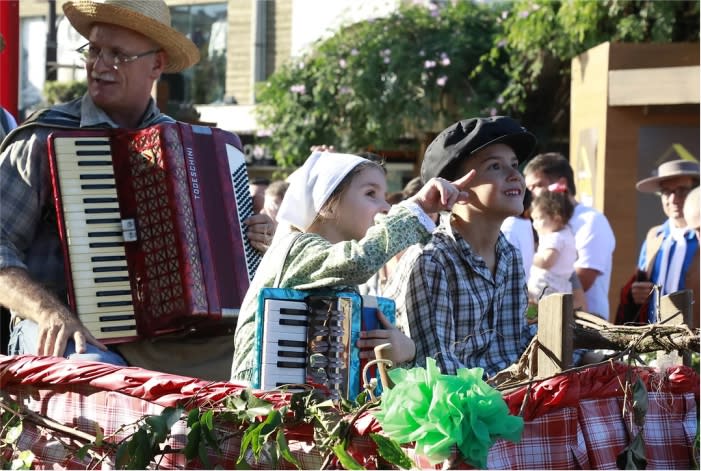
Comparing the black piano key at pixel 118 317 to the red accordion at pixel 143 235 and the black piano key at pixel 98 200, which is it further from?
the black piano key at pixel 98 200

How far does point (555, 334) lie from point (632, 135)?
766 centimetres

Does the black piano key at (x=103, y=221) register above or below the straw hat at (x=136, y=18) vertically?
below

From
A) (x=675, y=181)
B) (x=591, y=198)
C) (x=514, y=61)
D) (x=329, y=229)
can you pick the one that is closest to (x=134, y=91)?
(x=329, y=229)

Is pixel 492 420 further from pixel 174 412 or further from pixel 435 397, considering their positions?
pixel 174 412

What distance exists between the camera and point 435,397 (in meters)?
2.44

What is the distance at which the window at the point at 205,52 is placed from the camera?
19.6 metres

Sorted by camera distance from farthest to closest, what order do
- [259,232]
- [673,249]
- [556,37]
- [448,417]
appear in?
1. [556,37]
2. [673,249]
3. [259,232]
4. [448,417]

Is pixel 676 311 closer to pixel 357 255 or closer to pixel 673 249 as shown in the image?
pixel 357 255

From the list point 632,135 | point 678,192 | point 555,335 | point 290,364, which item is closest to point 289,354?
point 290,364

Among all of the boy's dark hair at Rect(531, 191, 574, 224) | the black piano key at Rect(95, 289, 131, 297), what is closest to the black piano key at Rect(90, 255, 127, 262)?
the black piano key at Rect(95, 289, 131, 297)

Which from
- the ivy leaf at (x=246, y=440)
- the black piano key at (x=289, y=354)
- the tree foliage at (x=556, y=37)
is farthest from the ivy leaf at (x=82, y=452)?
the tree foliage at (x=556, y=37)

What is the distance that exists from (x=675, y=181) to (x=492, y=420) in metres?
5.31

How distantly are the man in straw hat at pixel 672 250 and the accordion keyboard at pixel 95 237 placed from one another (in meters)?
3.15

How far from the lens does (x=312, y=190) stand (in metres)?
3.83
